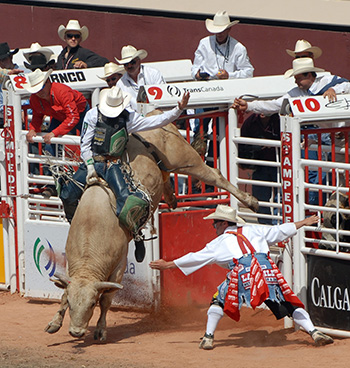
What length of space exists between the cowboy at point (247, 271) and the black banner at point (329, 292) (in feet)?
1.24

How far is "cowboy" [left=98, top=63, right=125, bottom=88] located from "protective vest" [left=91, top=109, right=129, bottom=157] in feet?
7.91

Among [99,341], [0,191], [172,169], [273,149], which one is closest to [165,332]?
[99,341]

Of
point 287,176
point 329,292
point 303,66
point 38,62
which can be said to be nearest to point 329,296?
point 329,292

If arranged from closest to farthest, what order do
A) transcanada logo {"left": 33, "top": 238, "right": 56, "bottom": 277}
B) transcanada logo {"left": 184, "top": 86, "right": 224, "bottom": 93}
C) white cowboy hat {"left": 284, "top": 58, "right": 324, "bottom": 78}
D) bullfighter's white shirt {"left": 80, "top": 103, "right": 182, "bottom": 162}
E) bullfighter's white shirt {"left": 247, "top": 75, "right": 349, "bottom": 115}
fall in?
bullfighter's white shirt {"left": 80, "top": 103, "right": 182, "bottom": 162} → bullfighter's white shirt {"left": 247, "top": 75, "right": 349, "bottom": 115} → white cowboy hat {"left": 284, "top": 58, "right": 324, "bottom": 78} → transcanada logo {"left": 184, "top": 86, "right": 224, "bottom": 93} → transcanada logo {"left": 33, "top": 238, "right": 56, "bottom": 277}

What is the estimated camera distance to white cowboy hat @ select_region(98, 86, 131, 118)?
916cm

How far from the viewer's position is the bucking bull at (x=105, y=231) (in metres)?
8.66

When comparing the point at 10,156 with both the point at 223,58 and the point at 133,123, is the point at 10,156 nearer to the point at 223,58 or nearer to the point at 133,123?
the point at 133,123

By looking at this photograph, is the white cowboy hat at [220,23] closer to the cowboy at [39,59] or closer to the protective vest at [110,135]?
the cowboy at [39,59]

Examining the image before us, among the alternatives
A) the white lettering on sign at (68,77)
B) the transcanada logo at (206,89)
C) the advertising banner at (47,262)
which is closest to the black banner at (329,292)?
the transcanada logo at (206,89)

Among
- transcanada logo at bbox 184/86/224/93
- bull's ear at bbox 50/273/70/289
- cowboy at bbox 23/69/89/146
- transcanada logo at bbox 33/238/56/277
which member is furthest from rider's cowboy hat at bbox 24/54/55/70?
bull's ear at bbox 50/273/70/289

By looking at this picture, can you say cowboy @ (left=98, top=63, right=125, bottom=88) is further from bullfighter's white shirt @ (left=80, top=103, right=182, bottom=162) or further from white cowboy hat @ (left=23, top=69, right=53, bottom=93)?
bullfighter's white shirt @ (left=80, top=103, right=182, bottom=162)

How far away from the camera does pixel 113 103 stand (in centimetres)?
921

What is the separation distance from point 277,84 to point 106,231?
10.4ft

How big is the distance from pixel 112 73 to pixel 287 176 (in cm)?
345
